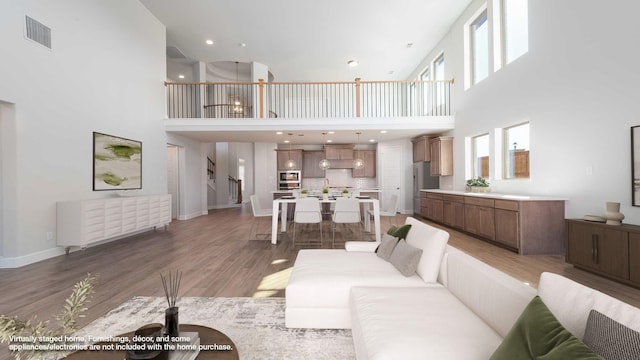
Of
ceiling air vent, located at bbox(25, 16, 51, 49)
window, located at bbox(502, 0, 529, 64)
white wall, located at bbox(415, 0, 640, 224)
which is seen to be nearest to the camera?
white wall, located at bbox(415, 0, 640, 224)

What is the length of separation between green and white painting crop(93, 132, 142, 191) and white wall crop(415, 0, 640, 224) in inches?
290

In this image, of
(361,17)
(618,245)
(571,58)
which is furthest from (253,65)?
(618,245)

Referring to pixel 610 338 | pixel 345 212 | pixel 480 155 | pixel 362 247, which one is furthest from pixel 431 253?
pixel 480 155

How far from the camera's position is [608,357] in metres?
0.77

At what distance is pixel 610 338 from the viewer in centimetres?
79

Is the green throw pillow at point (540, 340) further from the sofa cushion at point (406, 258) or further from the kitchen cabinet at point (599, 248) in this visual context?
the kitchen cabinet at point (599, 248)

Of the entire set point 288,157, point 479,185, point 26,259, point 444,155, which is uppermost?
point 288,157

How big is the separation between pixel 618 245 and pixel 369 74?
26.9 ft

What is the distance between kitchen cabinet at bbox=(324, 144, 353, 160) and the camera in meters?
9.70

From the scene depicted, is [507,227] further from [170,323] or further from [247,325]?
[170,323]

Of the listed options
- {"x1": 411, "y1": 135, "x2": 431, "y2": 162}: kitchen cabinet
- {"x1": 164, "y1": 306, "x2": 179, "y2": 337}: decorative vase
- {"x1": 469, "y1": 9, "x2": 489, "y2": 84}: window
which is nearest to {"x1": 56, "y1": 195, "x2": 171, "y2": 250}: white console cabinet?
{"x1": 164, "y1": 306, "x2": 179, "y2": 337}: decorative vase

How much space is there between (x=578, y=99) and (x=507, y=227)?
1.99 metres

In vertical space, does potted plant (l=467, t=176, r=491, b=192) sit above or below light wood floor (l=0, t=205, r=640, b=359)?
above

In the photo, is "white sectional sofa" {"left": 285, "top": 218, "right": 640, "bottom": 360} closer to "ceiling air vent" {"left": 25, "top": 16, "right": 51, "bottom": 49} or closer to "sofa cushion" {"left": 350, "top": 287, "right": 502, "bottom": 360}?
"sofa cushion" {"left": 350, "top": 287, "right": 502, "bottom": 360}
